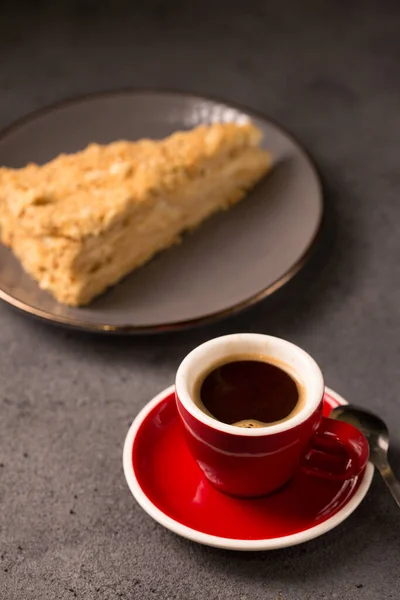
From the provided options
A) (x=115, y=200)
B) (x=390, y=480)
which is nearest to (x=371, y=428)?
(x=390, y=480)

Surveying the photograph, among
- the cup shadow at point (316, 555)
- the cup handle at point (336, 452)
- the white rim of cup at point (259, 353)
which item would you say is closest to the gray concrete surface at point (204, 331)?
the cup shadow at point (316, 555)

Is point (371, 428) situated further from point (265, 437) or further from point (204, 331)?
point (204, 331)

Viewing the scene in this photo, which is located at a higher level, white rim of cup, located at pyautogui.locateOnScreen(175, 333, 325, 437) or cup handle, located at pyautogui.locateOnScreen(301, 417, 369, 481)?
white rim of cup, located at pyautogui.locateOnScreen(175, 333, 325, 437)

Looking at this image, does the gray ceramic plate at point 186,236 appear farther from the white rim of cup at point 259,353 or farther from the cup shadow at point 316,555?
the cup shadow at point 316,555

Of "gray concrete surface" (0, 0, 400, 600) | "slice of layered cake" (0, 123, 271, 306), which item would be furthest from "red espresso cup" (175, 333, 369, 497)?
"slice of layered cake" (0, 123, 271, 306)

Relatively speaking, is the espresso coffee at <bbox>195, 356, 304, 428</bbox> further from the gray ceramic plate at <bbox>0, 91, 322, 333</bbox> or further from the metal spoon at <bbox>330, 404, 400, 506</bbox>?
the gray ceramic plate at <bbox>0, 91, 322, 333</bbox>
